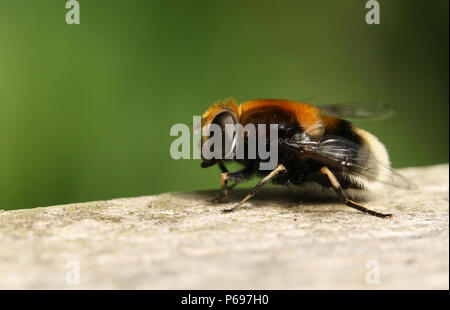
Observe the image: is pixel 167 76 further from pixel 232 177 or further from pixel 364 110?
pixel 232 177

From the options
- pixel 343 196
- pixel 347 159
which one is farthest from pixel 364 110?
pixel 343 196

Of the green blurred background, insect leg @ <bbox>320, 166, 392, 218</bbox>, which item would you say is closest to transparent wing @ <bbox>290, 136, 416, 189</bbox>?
insect leg @ <bbox>320, 166, 392, 218</bbox>

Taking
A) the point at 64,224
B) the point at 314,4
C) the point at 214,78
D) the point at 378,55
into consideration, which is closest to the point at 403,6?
the point at 378,55

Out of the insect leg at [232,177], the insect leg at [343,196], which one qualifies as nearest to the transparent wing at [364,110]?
the insect leg at [343,196]

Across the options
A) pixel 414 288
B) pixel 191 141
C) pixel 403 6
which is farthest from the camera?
pixel 403 6

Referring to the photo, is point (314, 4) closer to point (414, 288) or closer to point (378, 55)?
point (378, 55)

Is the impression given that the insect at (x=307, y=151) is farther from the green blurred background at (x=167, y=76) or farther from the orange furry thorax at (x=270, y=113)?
the green blurred background at (x=167, y=76)
